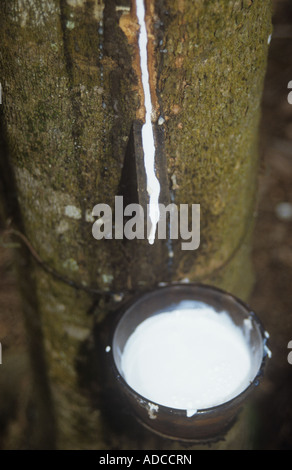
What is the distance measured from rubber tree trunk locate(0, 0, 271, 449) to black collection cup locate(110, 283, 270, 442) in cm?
10

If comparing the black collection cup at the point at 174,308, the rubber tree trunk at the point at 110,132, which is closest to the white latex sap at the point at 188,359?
the black collection cup at the point at 174,308

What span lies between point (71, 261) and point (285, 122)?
384 cm

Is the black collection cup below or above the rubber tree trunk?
below

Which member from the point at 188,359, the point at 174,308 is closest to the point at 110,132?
the point at 174,308

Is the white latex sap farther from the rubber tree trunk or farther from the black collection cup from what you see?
the rubber tree trunk

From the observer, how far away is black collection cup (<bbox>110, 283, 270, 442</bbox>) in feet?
4.69

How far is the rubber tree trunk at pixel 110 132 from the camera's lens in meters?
1.25

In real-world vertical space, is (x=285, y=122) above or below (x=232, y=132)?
above

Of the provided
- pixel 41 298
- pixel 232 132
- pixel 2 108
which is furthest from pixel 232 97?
pixel 41 298

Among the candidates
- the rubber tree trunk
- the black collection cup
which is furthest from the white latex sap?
the rubber tree trunk

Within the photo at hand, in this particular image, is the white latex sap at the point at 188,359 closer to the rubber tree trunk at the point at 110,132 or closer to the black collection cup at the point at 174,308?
the black collection cup at the point at 174,308

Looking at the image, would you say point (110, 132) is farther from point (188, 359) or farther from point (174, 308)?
point (188, 359)

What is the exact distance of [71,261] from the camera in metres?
1.77
